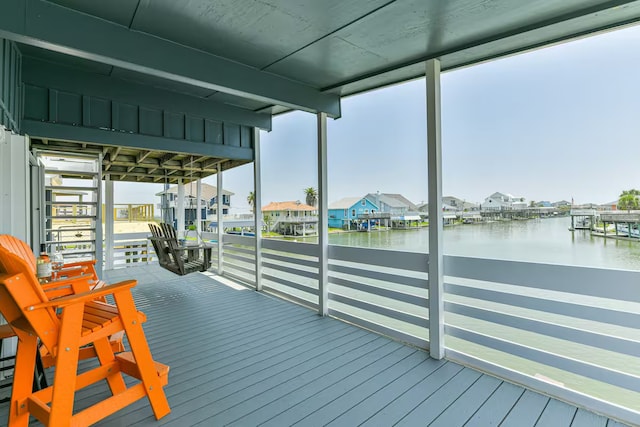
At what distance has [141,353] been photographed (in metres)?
1.88

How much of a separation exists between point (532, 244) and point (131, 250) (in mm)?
8120

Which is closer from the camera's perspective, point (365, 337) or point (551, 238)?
point (551, 238)

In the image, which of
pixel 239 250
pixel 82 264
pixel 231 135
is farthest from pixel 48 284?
pixel 239 250

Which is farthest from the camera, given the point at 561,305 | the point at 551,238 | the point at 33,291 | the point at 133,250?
the point at 133,250

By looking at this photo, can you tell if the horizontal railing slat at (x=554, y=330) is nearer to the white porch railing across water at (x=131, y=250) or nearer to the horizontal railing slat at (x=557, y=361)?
the horizontal railing slat at (x=557, y=361)

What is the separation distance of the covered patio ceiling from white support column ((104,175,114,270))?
11.8 ft

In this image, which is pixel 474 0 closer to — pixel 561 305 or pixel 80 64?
pixel 561 305

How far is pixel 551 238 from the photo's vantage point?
254cm

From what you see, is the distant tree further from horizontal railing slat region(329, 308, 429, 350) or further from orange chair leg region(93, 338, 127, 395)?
orange chair leg region(93, 338, 127, 395)

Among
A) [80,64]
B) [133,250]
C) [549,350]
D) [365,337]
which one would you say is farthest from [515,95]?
[133,250]

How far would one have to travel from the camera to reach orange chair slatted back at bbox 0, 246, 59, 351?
1.42 m

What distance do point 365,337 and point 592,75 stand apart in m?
2.93

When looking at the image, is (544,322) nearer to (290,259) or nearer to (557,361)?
(557,361)

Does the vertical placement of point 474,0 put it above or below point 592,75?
above
